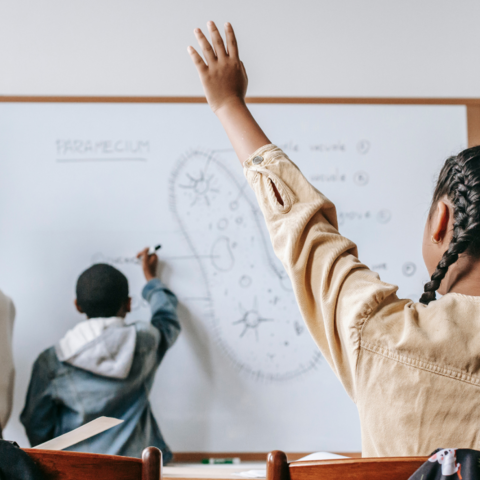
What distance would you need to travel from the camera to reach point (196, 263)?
152 cm

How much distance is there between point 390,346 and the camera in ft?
1.64

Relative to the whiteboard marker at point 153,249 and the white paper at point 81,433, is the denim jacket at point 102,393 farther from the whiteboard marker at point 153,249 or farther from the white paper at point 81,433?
the white paper at point 81,433

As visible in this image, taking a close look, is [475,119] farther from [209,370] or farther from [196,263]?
[209,370]

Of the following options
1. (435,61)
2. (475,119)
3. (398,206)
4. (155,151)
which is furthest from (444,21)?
(155,151)

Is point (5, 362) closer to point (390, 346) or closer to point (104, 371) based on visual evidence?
point (104, 371)

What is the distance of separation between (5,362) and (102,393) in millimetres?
300

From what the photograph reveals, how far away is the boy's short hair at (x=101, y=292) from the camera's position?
4.67ft

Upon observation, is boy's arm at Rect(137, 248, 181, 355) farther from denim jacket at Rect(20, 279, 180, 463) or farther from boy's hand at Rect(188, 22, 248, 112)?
boy's hand at Rect(188, 22, 248, 112)

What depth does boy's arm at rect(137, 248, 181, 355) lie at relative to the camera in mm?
1458

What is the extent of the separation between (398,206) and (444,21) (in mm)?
685

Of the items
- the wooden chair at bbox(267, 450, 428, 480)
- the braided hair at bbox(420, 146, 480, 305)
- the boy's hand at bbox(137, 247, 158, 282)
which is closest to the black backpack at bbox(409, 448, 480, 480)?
the wooden chair at bbox(267, 450, 428, 480)

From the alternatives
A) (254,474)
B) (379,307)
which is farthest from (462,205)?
(254,474)

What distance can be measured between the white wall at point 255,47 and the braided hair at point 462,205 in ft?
3.44

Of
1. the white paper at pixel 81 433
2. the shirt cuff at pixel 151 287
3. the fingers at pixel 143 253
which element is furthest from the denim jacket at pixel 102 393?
the white paper at pixel 81 433
